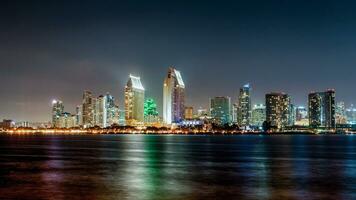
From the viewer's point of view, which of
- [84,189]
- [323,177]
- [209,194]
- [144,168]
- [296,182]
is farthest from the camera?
[144,168]

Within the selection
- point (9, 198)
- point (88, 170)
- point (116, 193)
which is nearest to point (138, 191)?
point (116, 193)

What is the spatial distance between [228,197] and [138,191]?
6.16 metres

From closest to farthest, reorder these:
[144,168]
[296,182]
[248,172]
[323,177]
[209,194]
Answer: [209,194], [296,182], [323,177], [248,172], [144,168]

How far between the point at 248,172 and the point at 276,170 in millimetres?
3278

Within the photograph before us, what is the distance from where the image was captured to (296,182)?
38.2m


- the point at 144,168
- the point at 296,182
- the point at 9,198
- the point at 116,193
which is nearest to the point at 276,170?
the point at 296,182

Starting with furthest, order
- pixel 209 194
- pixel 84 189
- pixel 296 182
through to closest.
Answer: pixel 296 182, pixel 84 189, pixel 209 194

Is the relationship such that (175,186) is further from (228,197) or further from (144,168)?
(144,168)

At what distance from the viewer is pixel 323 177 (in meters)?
42.6

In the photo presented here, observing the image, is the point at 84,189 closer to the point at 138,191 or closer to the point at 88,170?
the point at 138,191

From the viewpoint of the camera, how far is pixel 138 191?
1298 inches

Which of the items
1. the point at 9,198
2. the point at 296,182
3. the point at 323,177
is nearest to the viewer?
the point at 9,198

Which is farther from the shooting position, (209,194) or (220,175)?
(220,175)

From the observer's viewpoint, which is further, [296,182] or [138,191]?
[296,182]
